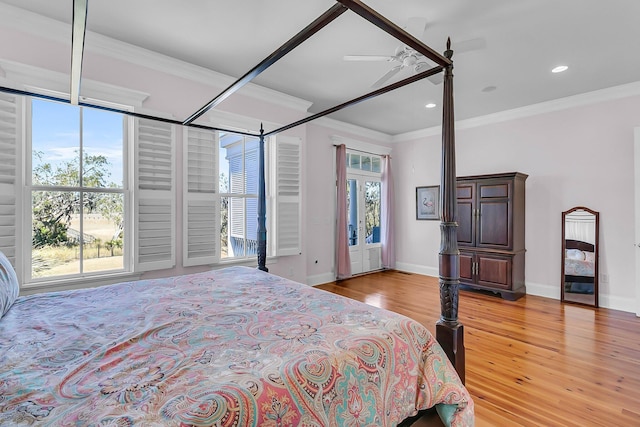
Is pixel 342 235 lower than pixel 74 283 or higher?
higher

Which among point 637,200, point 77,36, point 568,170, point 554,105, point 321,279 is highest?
point 554,105

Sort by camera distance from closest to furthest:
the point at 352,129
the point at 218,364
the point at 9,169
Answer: the point at 218,364 → the point at 9,169 → the point at 352,129

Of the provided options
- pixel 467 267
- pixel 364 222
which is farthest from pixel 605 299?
pixel 364 222

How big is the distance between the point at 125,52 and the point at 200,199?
1589mm

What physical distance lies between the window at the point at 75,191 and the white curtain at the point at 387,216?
15.1 ft

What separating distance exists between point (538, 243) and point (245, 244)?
4.33 meters

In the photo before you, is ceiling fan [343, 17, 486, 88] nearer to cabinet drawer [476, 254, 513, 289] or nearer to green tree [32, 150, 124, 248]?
green tree [32, 150, 124, 248]

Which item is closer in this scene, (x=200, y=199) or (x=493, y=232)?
(x=200, y=199)

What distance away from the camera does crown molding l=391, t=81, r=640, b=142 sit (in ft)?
12.5

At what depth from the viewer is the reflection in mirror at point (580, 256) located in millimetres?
3965

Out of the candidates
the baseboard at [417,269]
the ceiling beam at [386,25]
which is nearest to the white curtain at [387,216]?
the baseboard at [417,269]

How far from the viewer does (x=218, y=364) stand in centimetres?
100

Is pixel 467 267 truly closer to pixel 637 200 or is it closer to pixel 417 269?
pixel 417 269

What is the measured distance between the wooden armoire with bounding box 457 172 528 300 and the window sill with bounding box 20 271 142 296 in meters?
4.51
